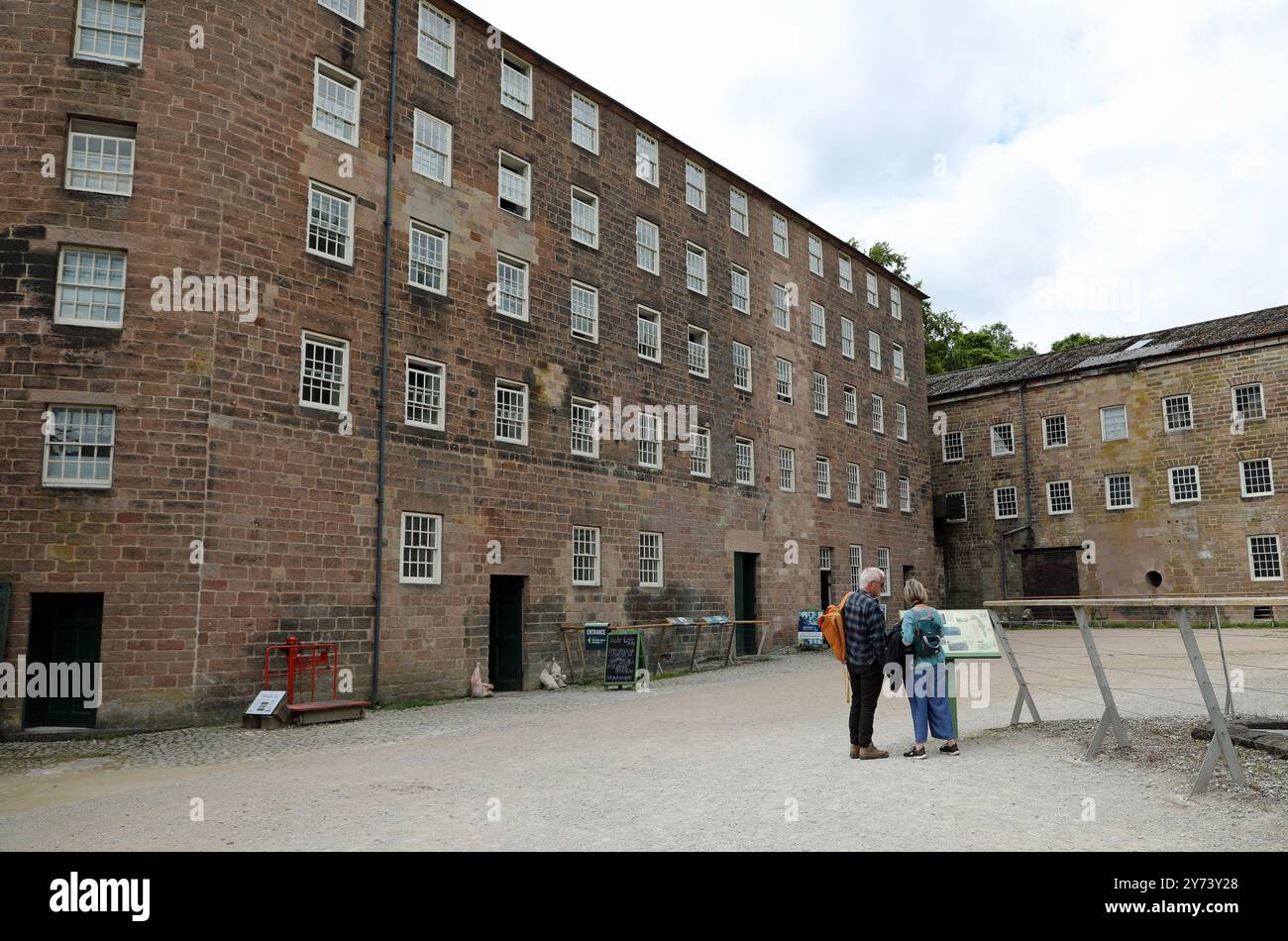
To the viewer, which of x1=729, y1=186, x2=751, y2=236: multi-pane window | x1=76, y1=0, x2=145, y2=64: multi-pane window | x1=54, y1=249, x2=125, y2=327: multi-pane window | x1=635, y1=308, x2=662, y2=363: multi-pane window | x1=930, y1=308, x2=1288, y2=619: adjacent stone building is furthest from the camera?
x1=930, y1=308, x2=1288, y2=619: adjacent stone building

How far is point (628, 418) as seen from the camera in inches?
906

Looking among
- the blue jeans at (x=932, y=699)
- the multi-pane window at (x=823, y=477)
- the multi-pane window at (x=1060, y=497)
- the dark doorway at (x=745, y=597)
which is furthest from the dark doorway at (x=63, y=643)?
the multi-pane window at (x=1060, y=497)

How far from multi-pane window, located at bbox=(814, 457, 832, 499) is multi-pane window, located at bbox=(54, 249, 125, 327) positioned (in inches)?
858

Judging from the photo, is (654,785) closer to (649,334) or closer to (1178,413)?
(649,334)

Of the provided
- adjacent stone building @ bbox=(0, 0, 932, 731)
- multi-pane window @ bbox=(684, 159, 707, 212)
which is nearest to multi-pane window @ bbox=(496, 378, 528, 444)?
adjacent stone building @ bbox=(0, 0, 932, 731)

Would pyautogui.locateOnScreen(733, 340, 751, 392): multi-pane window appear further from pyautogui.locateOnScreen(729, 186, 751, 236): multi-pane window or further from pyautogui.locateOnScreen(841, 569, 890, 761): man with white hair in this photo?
pyautogui.locateOnScreen(841, 569, 890, 761): man with white hair

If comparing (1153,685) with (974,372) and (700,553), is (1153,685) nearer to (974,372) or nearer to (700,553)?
(700,553)

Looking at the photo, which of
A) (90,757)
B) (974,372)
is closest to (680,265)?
(90,757)

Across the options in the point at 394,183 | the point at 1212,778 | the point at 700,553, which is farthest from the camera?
the point at 700,553

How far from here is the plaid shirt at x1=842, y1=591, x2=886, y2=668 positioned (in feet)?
30.6

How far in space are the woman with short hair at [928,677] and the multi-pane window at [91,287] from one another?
12934mm

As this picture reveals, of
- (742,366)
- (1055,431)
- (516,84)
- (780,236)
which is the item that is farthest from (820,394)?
(516,84)

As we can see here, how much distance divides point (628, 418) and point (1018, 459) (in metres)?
24.6

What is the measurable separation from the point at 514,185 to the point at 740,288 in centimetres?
970
